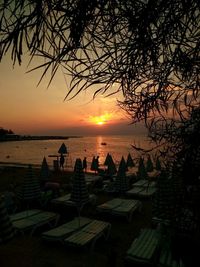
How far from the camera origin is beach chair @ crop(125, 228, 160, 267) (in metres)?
6.20

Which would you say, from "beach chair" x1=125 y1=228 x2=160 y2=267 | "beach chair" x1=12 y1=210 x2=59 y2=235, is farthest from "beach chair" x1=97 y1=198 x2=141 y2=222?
"beach chair" x1=125 y1=228 x2=160 y2=267

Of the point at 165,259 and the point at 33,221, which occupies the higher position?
the point at 165,259

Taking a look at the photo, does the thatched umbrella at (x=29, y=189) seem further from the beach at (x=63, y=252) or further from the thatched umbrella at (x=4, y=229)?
the thatched umbrella at (x=4, y=229)

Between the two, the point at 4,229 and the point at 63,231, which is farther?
the point at 63,231

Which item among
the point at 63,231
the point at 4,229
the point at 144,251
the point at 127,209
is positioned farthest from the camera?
the point at 127,209

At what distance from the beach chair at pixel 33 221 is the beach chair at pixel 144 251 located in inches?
142

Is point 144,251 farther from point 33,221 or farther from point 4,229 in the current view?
point 33,221

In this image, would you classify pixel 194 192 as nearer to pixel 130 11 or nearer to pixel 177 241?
pixel 177 241

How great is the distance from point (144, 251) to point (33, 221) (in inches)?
169

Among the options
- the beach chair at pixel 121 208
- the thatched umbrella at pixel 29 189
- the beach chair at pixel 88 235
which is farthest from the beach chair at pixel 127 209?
the thatched umbrella at pixel 29 189

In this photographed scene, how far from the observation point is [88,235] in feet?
25.7

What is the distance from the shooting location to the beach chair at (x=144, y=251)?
6.20 m

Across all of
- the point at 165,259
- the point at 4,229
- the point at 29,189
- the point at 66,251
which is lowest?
the point at 66,251

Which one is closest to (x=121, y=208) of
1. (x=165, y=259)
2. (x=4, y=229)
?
(x=165, y=259)
